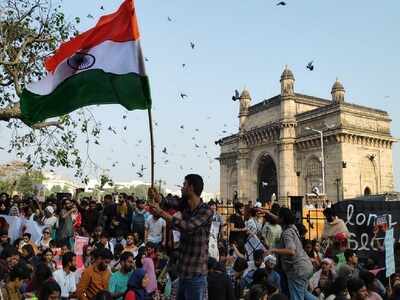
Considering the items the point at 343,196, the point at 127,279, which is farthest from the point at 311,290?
the point at 343,196

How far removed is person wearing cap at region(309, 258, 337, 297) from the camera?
292 inches

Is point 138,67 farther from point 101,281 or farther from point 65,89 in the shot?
point 101,281

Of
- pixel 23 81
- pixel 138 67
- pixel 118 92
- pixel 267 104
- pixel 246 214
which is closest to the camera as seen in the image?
pixel 138 67

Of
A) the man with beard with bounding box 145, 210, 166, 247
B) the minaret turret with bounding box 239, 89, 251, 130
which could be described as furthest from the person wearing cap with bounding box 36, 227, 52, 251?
the minaret turret with bounding box 239, 89, 251, 130

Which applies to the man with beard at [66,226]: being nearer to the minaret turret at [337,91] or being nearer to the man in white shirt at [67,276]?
the man in white shirt at [67,276]

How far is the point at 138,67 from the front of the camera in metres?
5.65

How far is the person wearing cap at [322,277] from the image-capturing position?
743 cm

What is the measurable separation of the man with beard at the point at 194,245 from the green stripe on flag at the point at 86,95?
186cm

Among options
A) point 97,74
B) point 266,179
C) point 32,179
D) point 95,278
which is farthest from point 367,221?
point 266,179

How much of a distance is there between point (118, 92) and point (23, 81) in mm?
9139

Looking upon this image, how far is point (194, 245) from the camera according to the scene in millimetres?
4223

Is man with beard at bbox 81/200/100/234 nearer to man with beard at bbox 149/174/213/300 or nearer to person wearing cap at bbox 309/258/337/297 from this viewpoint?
person wearing cap at bbox 309/258/337/297

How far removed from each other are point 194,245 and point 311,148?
145ft

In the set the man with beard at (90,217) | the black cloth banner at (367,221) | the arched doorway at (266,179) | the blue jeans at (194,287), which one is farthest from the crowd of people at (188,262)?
the arched doorway at (266,179)
